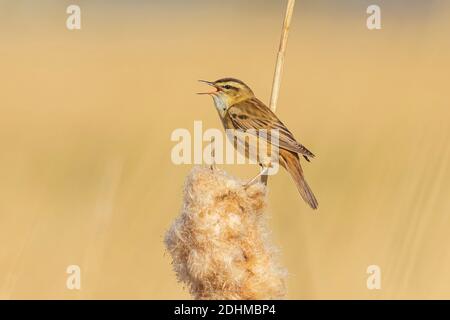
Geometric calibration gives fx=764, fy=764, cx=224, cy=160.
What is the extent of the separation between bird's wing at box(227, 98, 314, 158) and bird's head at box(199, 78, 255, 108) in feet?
0.11

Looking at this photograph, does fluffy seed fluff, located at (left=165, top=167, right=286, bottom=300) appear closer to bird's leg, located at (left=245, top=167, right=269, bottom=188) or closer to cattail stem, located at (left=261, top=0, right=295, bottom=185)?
bird's leg, located at (left=245, top=167, right=269, bottom=188)

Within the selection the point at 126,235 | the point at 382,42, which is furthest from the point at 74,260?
the point at 382,42

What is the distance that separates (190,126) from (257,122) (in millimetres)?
3522

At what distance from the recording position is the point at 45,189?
7062 mm

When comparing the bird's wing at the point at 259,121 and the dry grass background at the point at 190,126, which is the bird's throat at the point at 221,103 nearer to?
the bird's wing at the point at 259,121

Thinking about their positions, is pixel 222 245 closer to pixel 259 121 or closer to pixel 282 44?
pixel 282 44

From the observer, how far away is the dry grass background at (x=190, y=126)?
4.54 metres

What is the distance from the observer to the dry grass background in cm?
454

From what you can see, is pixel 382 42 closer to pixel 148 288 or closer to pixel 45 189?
pixel 45 189

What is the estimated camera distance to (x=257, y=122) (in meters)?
4.45

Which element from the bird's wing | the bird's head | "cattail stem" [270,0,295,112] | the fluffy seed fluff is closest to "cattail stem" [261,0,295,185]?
"cattail stem" [270,0,295,112]

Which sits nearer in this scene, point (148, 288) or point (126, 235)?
point (148, 288)

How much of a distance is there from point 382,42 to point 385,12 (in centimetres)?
126

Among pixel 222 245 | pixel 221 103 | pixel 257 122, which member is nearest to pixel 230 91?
pixel 221 103
